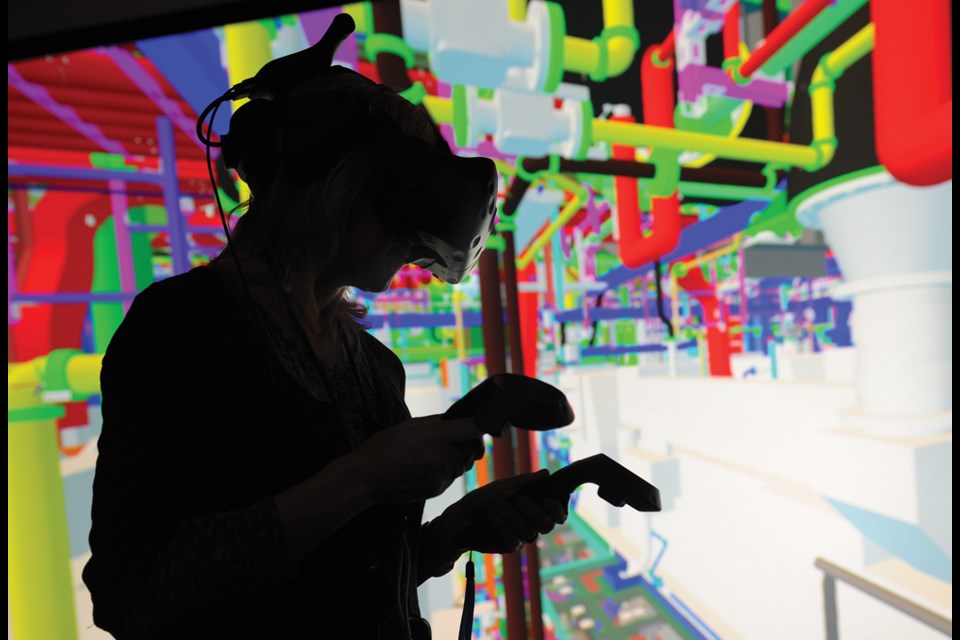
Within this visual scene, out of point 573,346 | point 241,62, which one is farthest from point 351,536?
point 573,346

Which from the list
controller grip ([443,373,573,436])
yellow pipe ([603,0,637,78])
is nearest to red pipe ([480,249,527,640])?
yellow pipe ([603,0,637,78])

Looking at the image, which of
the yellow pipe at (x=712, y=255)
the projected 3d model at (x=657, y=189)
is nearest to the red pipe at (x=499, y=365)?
the projected 3d model at (x=657, y=189)

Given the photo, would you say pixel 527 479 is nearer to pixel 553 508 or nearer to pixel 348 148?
pixel 553 508

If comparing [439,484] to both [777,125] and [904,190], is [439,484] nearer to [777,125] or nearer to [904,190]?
[904,190]

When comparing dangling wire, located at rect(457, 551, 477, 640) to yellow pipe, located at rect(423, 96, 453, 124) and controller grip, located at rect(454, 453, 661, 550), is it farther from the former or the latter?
yellow pipe, located at rect(423, 96, 453, 124)

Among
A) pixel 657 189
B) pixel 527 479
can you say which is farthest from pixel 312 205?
pixel 657 189

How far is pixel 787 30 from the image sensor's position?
0.99 metres

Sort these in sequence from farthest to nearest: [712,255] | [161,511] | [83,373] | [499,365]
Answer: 1. [712,255]
2. [499,365]
3. [83,373]
4. [161,511]

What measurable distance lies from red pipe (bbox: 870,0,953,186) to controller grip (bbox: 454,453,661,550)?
882 millimetres

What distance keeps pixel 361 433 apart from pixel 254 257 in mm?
199

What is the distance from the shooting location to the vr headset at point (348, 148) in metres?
0.38

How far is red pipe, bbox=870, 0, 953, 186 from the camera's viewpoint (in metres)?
0.77

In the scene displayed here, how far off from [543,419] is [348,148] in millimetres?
294

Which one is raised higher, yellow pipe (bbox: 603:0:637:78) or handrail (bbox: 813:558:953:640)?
yellow pipe (bbox: 603:0:637:78)
